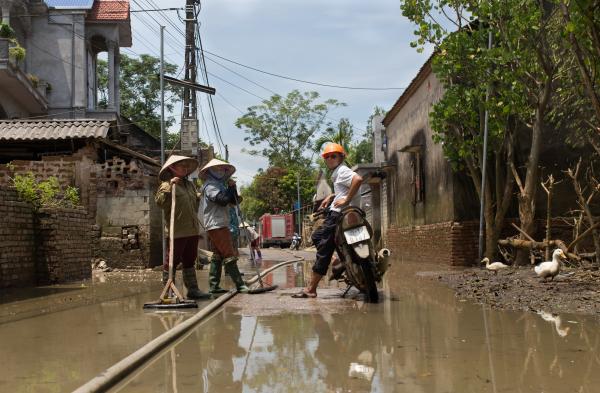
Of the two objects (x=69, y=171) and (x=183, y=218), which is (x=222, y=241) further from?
(x=69, y=171)

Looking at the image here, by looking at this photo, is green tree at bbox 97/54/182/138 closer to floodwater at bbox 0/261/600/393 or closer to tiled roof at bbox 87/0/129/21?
tiled roof at bbox 87/0/129/21

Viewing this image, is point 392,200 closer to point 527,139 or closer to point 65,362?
point 527,139

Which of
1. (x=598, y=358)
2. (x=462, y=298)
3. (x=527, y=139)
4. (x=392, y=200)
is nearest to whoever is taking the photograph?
Result: (x=598, y=358)

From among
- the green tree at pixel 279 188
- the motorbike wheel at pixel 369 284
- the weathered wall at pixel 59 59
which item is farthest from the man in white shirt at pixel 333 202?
the green tree at pixel 279 188

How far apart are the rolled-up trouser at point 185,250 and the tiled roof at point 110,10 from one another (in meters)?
21.5

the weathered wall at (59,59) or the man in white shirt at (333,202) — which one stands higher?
the weathered wall at (59,59)

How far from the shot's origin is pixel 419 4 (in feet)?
40.0

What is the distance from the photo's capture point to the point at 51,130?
1496cm

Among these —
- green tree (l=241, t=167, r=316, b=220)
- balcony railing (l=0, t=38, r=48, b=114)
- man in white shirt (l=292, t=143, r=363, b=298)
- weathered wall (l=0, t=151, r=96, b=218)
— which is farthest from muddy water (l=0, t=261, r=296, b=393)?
green tree (l=241, t=167, r=316, b=220)

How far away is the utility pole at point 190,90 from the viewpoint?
22.9 metres

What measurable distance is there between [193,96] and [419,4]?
12.6 metres

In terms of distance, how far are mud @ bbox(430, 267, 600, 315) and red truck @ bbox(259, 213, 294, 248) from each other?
39506 mm

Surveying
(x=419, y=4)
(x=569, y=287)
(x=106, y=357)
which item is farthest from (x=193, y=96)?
(x=106, y=357)

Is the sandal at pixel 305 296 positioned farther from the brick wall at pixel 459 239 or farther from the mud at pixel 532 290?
the brick wall at pixel 459 239
